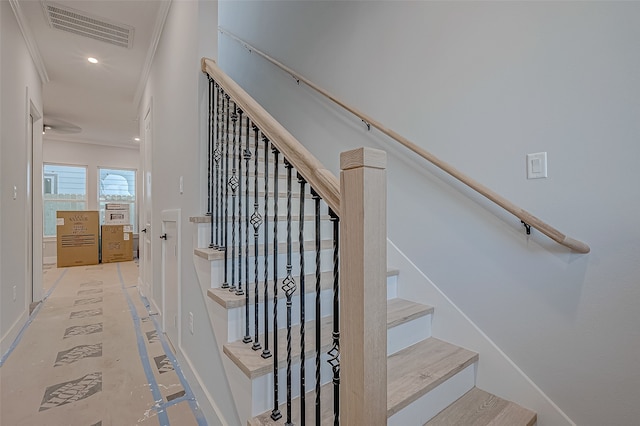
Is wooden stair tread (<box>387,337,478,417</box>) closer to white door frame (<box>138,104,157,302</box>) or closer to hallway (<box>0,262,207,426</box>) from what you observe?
hallway (<box>0,262,207,426</box>)

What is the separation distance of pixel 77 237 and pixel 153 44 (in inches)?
A: 193

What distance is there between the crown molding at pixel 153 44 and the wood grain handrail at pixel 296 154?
1.80 m

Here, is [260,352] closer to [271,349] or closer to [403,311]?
[271,349]

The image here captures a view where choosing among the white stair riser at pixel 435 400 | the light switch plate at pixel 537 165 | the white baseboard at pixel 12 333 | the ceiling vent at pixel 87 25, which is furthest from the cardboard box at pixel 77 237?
the light switch plate at pixel 537 165

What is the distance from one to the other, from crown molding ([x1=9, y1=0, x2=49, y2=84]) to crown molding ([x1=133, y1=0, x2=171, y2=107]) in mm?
932

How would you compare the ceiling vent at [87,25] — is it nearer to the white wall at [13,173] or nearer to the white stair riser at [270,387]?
the white wall at [13,173]

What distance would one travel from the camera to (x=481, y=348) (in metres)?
1.51

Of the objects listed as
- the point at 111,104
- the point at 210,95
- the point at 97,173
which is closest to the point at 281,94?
the point at 210,95

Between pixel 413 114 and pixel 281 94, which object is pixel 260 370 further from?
pixel 281 94

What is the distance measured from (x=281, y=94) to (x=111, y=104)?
3302 mm

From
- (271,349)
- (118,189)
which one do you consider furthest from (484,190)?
(118,189)

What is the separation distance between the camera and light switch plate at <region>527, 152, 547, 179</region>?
4.39 ft

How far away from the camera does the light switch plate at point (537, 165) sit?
1.34 meters

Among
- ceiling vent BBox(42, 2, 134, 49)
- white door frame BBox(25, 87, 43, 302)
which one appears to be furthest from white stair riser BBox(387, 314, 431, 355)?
white door frame BBox(25, 87, 43, 302)
